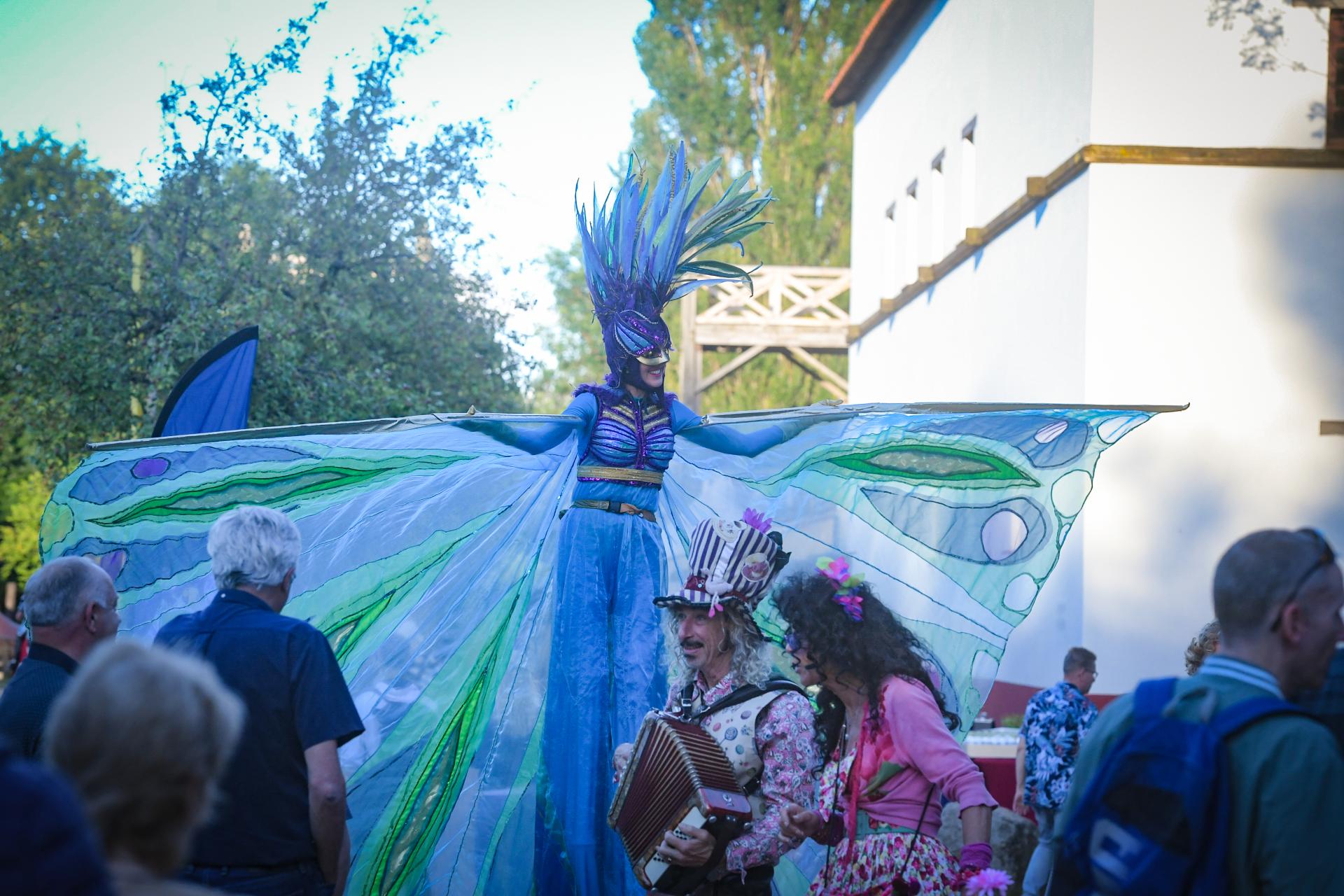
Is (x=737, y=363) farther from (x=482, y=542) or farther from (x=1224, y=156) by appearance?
(x=482, y=542)

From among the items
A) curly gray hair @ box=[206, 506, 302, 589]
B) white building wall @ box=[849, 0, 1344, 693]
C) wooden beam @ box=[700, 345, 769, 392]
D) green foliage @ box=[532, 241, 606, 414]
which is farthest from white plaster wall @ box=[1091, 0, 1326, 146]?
green foliage @ box=[532, 241, 606, 414]

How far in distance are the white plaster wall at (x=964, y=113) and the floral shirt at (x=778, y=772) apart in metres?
7.95

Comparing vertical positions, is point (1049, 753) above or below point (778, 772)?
below

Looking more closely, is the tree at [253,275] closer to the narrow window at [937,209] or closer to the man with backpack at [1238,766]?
the narrow window at [937,209]

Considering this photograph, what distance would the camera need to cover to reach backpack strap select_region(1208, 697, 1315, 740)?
7.08ft

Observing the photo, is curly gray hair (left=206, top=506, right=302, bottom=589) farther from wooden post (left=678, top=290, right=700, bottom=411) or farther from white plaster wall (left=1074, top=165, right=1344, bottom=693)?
wooden post (left=678, top=290, right=700, bottom=411)

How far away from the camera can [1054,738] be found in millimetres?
7508

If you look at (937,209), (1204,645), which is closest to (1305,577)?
(1204,645)

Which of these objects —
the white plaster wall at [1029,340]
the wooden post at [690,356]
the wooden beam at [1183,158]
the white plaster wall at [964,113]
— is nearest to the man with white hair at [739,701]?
the white plaster wall at [1029,340]

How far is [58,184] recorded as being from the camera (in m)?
12.5

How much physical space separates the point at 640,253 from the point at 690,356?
14.6 meters

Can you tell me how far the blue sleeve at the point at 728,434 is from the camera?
5430 mm

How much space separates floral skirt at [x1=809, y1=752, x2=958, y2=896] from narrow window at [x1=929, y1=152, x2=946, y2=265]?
12.0 m

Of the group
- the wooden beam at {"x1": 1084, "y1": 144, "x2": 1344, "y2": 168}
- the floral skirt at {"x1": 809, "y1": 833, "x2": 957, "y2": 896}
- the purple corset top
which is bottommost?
the floral skirt at {"x1": 809, "y1": 833, "x2": 957, "y2": 896}
